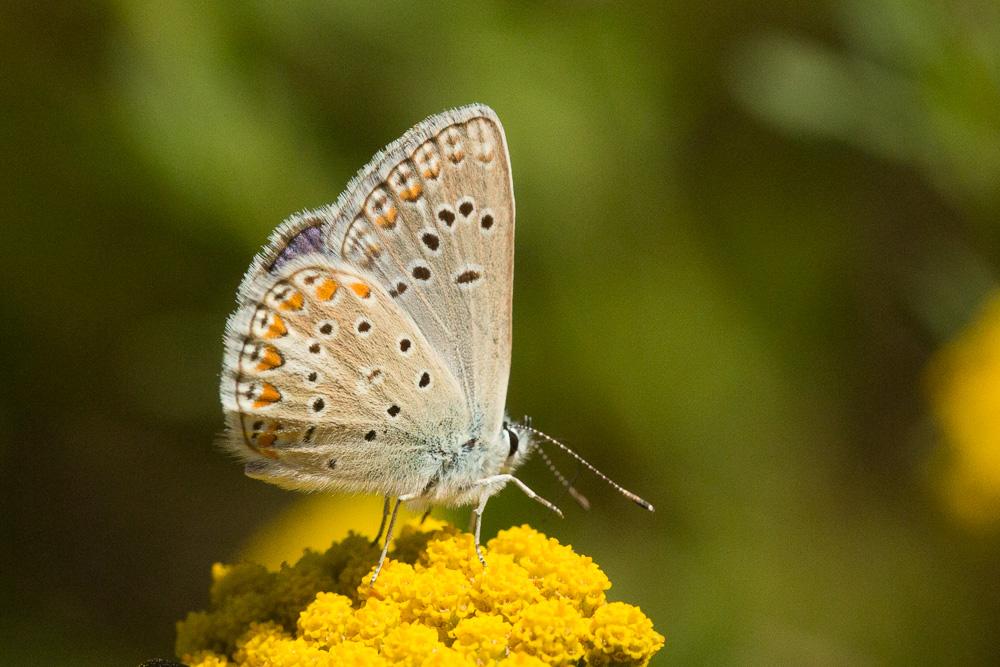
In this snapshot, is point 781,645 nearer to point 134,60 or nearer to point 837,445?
point 837,445

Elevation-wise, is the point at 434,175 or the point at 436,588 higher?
the point at 434,175

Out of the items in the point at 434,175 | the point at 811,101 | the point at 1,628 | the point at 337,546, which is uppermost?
the point at 811,101

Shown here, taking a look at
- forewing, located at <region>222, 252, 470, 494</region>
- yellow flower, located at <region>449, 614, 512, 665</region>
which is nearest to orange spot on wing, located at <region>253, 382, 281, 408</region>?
forewing, located at <region>222, 252, 470, 494</region>

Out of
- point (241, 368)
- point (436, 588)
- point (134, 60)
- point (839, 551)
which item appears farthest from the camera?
point (839, 551)

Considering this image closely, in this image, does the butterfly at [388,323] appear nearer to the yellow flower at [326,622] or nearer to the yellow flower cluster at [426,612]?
the yellow flower cluster at [426,612]

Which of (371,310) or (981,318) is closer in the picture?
(371,310)

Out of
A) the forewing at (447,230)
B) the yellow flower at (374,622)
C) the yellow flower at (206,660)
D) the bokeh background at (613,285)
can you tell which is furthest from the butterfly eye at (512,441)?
the bokeh background at (613,285)

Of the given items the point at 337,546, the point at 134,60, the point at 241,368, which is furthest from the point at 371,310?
the point at 134,60
